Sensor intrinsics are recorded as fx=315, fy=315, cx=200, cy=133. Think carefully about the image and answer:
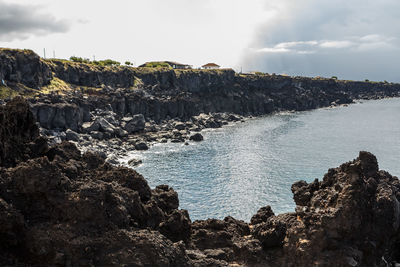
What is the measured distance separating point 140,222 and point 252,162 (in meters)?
59.0

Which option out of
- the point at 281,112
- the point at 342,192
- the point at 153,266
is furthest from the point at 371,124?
the point at 153,266

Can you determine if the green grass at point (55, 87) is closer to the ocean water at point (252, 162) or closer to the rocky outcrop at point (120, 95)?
the rocky outcrop at point (120, 95)

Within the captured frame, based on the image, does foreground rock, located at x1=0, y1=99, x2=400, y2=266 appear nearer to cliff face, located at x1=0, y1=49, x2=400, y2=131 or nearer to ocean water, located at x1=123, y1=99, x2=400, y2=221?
ocean water, located at x1=123, y1=99, x2=400, y2=221

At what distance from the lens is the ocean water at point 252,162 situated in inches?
1966

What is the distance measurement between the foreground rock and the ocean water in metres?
26.0

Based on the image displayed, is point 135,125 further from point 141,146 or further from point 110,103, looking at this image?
point 141,146

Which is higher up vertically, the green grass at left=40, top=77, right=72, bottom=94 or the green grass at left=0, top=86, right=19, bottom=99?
the green grass at left=40, top=77, right=72, bottom=94

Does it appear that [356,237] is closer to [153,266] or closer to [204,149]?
[153,266]

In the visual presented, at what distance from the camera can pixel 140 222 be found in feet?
54.4

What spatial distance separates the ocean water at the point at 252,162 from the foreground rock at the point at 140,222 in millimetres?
26015

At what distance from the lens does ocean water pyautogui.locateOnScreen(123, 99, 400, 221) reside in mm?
49938

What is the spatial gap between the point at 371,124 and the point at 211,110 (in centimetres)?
7570

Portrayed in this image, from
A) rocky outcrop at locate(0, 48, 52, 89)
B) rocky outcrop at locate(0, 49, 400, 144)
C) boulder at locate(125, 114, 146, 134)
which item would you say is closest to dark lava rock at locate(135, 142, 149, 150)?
rocky outcrop at locate(0, 49, 400, 144)

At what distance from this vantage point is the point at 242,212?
1797 inches
